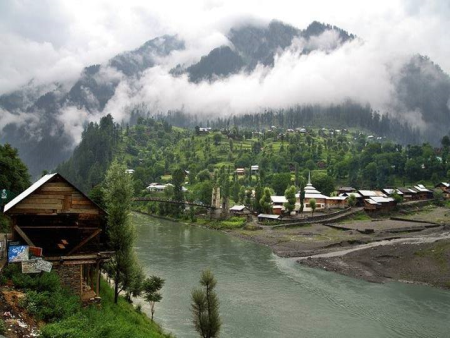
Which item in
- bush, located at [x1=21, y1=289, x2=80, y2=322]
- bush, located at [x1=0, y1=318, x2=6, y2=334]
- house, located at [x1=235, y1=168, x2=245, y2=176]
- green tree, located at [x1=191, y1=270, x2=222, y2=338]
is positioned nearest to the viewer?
bush, located at [x1=0, y1=318, x2=6, y2=334]

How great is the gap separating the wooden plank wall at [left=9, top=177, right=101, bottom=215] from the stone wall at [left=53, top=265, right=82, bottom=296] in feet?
8.43

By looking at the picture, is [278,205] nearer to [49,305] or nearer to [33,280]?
[33,280]

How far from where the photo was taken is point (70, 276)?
62.8 ft

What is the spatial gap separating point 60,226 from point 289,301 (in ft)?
88.4

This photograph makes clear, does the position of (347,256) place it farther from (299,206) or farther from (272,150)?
(272,150)

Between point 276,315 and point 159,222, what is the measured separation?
67.4 metres

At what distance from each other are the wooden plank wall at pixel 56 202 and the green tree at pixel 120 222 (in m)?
3.45

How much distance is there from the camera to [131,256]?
24969mm

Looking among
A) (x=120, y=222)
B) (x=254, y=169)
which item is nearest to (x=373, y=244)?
→ (x=120, y=222)

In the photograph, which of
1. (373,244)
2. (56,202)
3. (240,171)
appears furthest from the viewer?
(240,171)

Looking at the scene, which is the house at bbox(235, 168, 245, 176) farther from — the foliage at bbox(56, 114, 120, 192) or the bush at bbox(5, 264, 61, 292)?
the bush at bbox(5, 264, 61, 292)

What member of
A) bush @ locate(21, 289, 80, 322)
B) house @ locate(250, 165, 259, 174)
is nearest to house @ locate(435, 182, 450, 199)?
house @ locate(250, 165, 259, 174)

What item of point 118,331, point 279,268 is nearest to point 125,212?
point 118,331

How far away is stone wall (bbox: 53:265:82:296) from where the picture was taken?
18859 mm
